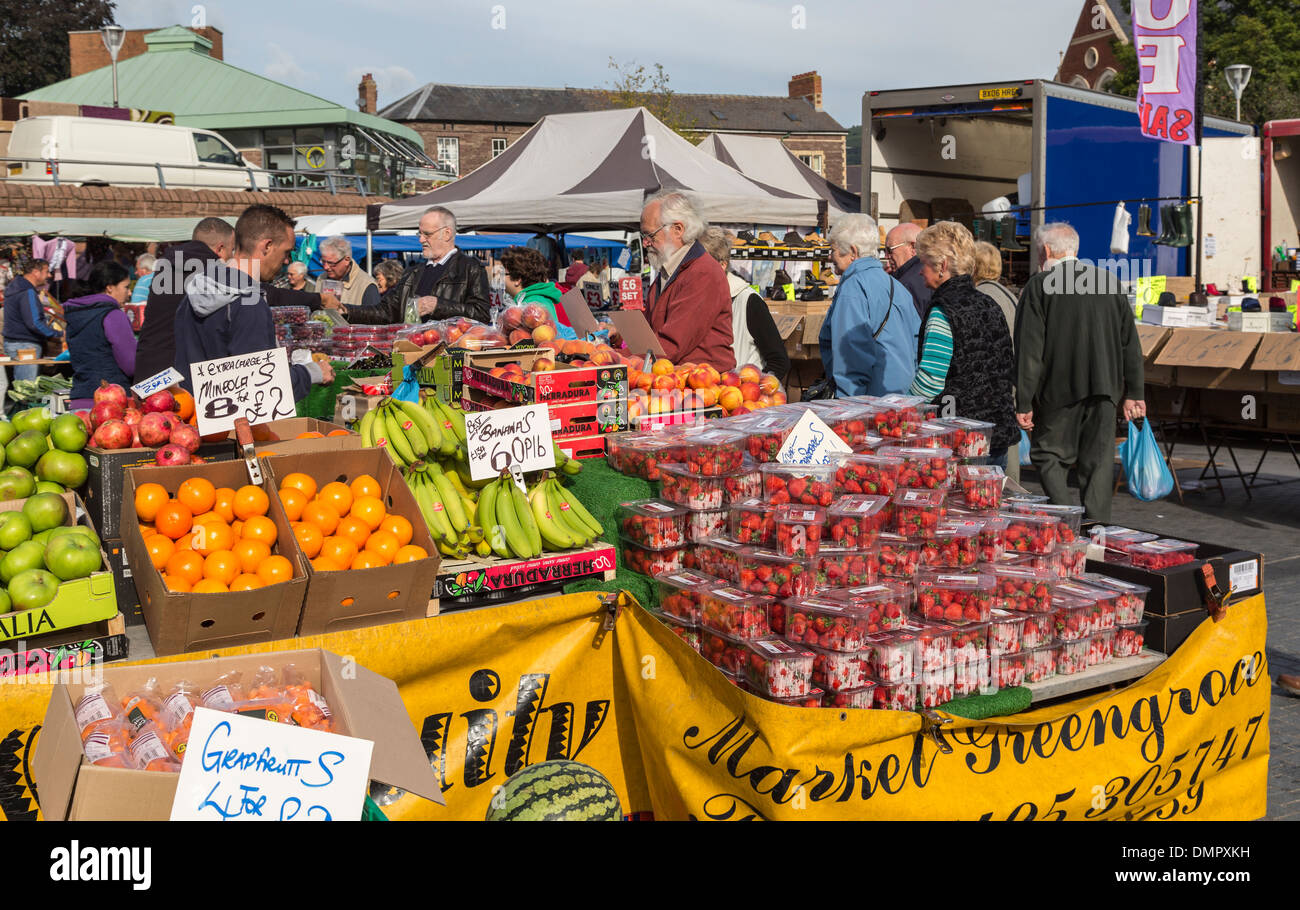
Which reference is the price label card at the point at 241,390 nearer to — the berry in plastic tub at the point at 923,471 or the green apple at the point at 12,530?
the green apple at the point at 12,530

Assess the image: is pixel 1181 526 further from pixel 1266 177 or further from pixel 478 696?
pixel 1266 177

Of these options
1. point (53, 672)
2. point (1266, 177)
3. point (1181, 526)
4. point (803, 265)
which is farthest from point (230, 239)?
point (1266, 177)

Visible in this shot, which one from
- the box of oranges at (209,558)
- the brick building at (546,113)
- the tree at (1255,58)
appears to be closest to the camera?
the box of oranges at (209,558)

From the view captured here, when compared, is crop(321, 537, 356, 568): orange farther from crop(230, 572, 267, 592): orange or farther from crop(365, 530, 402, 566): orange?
crop(230, 572, 267, 592): orange

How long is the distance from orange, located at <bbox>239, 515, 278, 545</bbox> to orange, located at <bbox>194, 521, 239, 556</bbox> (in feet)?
0.17

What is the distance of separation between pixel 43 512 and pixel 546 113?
5451cm

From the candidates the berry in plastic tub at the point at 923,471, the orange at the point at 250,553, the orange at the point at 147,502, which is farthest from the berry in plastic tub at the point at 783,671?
the orange at the point at 147,502

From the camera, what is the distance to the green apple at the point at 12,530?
293cm

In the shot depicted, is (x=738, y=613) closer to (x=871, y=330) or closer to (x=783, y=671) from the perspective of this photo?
(x=783, y=671)

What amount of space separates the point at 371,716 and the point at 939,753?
1.60m

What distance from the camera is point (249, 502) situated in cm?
321

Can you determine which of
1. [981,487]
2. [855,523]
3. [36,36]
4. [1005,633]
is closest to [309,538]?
[855,523]

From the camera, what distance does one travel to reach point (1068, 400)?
632cm

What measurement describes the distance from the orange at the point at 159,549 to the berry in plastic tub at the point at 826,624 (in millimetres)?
1777
